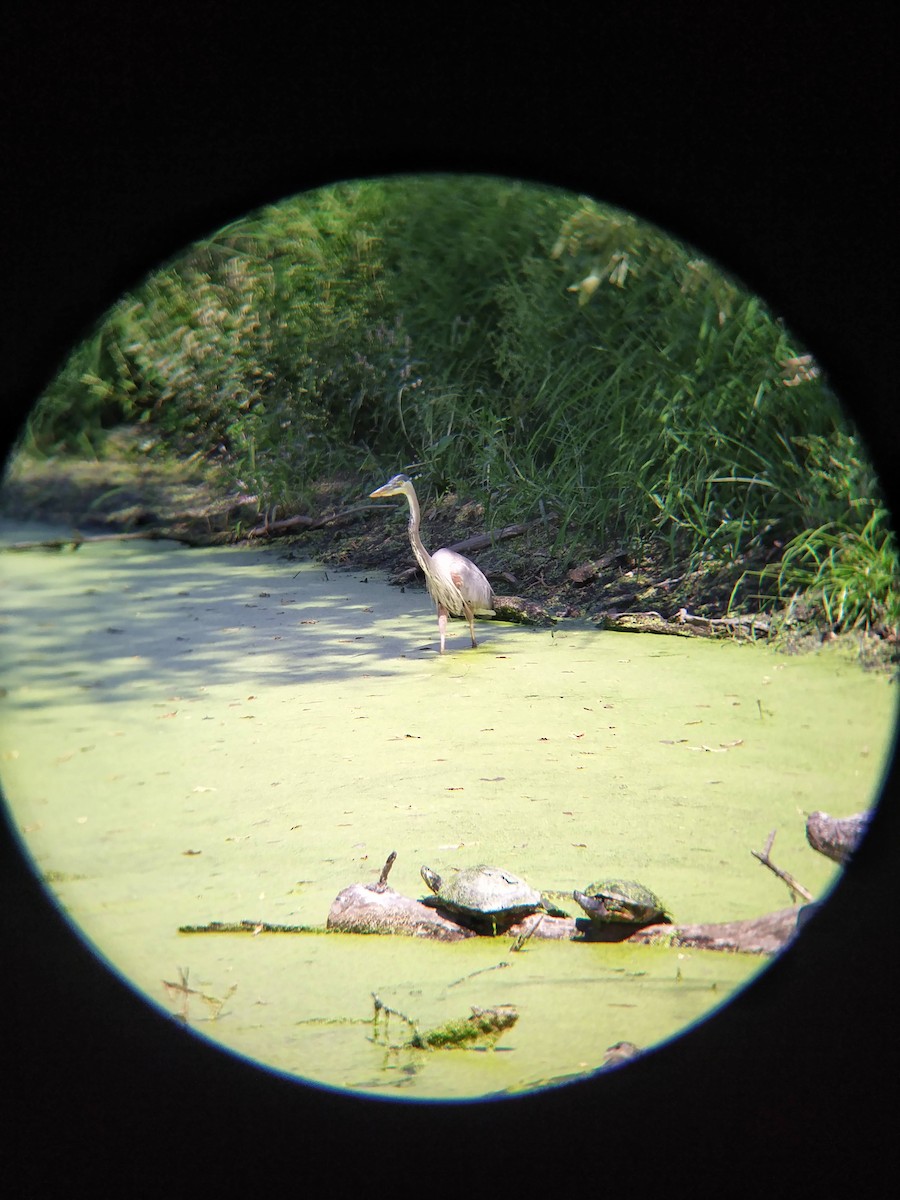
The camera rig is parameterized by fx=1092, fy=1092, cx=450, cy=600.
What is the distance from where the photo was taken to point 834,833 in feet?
5.47

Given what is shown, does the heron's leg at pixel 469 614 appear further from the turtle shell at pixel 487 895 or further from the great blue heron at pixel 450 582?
the turtle shell at pixel 487 895

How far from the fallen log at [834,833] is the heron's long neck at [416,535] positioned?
1.18 meters

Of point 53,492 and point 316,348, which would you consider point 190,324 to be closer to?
point 316,348

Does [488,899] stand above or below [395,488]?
below

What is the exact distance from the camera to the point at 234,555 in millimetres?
2729

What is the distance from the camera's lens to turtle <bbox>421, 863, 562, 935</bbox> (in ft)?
5.24

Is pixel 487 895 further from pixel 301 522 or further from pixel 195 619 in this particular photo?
pixel 301 522

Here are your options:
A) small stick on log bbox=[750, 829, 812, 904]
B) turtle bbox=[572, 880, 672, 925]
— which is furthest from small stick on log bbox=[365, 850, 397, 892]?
small stick on log bbox=[750, 829, 812, 904]

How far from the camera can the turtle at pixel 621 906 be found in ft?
5.14

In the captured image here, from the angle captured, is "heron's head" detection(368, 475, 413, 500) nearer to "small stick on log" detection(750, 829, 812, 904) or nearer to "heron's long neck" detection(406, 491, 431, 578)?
"heron's long neck" detection(406, 491, 431, 578)

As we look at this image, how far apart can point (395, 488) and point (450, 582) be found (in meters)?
0.26

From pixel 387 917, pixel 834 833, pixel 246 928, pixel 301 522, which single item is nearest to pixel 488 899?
pixel 387 917

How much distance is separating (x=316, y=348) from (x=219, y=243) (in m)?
0.34

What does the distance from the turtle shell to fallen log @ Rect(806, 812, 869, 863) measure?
17.5 inches
